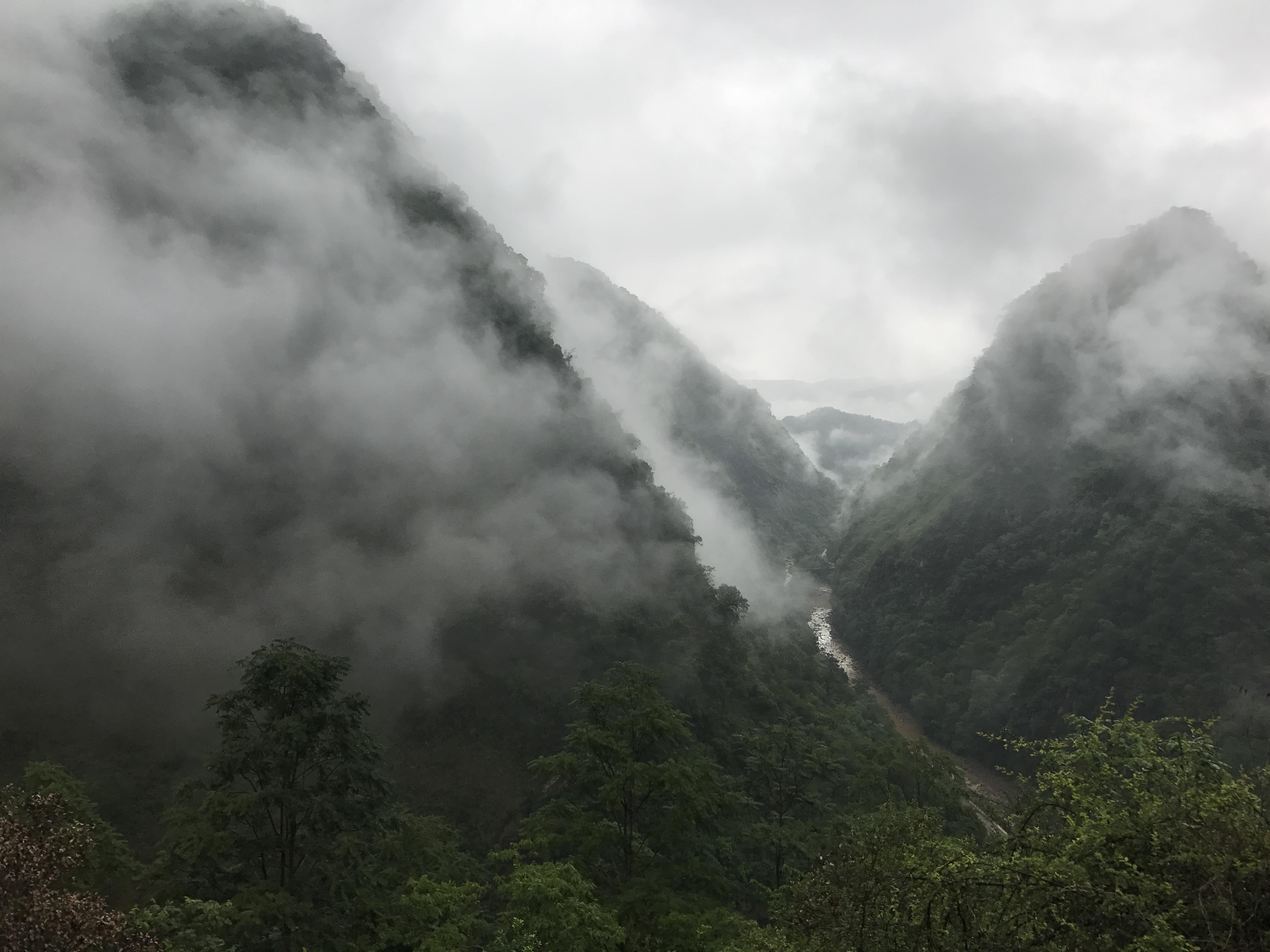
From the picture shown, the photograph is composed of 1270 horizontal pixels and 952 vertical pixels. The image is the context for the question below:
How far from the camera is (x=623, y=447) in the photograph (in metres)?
99.4

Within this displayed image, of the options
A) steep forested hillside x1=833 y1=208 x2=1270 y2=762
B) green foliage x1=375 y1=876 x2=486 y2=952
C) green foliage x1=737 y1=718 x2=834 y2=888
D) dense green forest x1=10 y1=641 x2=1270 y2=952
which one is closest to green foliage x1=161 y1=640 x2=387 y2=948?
dense green forest x1=10 y1=641 x2=1270 y2=952

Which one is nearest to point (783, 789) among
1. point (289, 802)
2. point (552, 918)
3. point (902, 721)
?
point (552, 918)

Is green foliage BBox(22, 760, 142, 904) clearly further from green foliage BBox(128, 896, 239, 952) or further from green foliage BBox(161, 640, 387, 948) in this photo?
green foliage BBox(128, 896, 239, 952)

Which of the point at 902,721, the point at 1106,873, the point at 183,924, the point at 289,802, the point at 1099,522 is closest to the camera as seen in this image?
the point at 1106,873

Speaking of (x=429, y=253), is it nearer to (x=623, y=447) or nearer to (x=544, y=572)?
(x=623, y=447)

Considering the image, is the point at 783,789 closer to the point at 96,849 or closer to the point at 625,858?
the point at 625,858

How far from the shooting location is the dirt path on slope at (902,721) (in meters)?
77.6

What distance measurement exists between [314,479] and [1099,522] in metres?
110

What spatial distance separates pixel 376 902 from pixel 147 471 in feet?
179

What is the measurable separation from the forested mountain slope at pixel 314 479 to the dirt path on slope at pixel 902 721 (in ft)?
49.4

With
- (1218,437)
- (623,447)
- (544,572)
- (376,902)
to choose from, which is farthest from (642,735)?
Result: (1218,437)

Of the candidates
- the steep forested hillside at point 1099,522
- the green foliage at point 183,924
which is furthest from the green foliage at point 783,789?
the steep forested hillside at point 1099,522

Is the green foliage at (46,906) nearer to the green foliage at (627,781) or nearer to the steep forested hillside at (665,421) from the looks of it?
the green foliage at (627,781)

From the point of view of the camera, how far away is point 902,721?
320 ft
